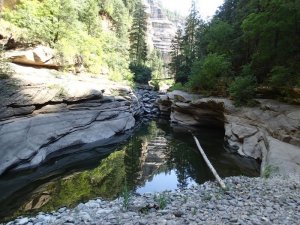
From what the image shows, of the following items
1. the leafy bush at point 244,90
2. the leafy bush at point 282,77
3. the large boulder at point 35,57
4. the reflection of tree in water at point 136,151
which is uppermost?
the large boulder at point 35,57

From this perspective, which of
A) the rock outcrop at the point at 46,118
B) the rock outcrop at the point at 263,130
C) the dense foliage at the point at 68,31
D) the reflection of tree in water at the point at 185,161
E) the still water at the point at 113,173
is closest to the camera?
the still water at the point at 113,173

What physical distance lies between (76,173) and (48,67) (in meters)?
13.1

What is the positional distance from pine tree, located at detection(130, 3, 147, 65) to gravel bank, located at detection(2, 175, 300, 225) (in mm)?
50498

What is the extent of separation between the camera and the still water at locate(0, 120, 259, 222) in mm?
10664

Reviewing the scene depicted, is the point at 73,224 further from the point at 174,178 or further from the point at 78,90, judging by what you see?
the point at 78,90

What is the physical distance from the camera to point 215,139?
2323 cm

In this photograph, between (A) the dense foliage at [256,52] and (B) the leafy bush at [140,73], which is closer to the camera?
(A) the dense foliage at [256,52]

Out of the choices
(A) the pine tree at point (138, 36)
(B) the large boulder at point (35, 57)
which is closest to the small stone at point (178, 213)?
(B) the large boulder at point (35, 57)

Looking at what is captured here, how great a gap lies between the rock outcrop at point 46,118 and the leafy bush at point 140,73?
30147 millimetres

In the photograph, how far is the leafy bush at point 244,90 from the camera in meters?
19.9

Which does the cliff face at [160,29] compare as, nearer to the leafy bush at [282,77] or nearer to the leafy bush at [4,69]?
the leafy bush at [282,77]

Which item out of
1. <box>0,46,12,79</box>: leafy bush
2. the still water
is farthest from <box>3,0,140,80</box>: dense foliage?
the still water

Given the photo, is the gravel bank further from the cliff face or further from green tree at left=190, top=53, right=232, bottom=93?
the cliff face

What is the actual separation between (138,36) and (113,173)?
48.7 m
